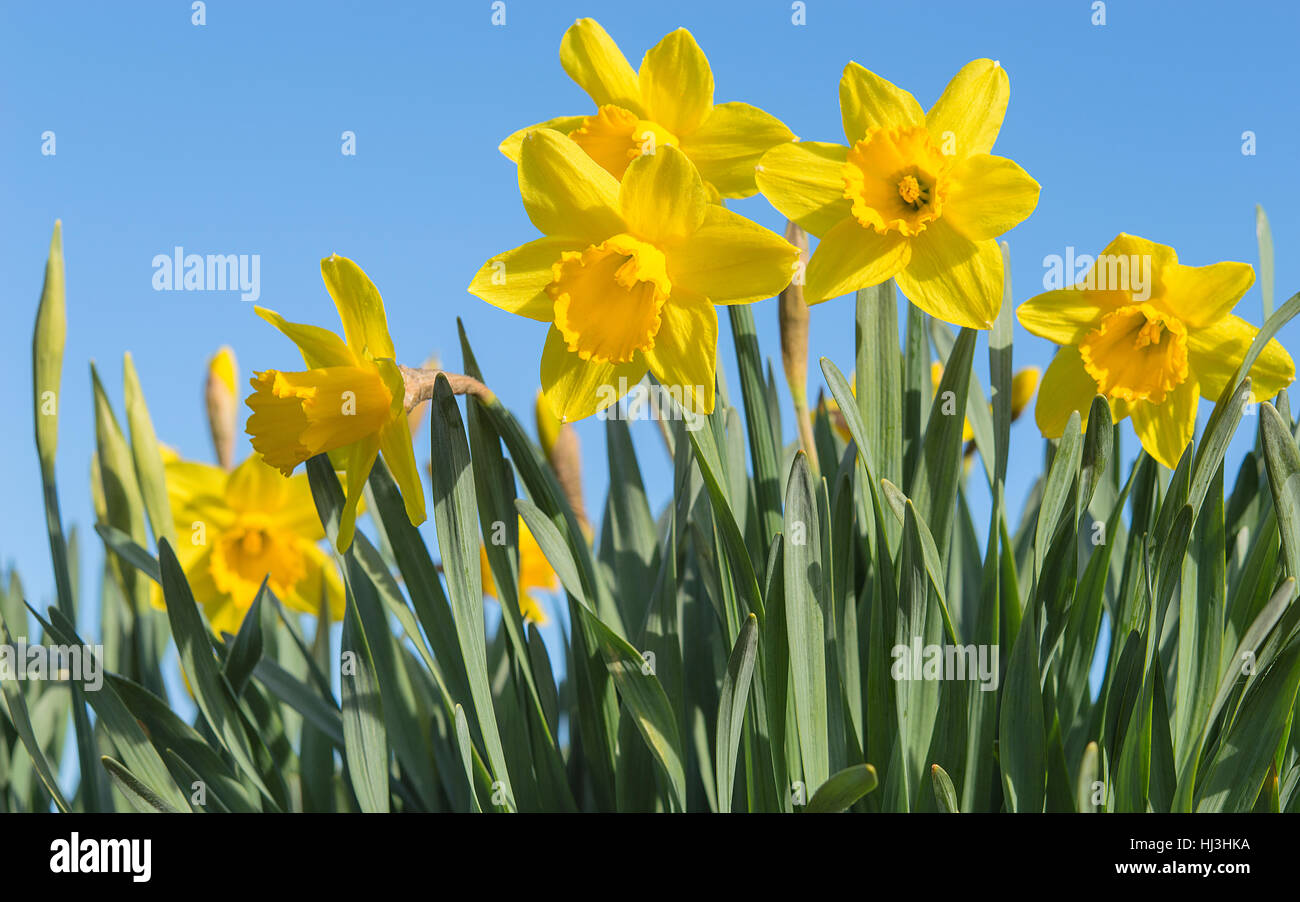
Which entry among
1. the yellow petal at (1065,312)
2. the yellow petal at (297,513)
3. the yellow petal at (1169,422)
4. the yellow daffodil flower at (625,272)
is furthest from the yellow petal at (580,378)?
the yellow petal at (297,513)

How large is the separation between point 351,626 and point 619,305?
45cm

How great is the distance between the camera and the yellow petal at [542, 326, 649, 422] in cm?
76

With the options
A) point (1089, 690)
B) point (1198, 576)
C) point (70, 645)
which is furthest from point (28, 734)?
point (1198, 576)

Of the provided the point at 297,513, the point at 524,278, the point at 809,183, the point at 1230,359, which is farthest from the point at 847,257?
the point at 297,513

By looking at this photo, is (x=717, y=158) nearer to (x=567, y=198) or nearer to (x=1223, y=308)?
(x=567, y=198)

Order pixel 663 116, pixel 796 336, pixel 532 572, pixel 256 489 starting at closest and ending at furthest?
pixel 663 116 < pixel 796 336 < pixel 256 489 < pixel 532 572

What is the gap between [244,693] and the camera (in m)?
1.05

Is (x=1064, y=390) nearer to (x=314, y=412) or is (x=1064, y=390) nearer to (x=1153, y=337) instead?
(x=1153, y=337)

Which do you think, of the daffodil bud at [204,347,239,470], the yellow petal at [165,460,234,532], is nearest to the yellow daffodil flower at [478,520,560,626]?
the yellow petal at [165,460,234,532]

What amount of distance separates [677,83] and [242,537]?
33.9 inches

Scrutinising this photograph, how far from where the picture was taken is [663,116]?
0.82 metres

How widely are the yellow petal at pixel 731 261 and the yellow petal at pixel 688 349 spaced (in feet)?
0.05

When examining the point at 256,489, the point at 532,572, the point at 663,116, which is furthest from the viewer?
the point at 532,572
